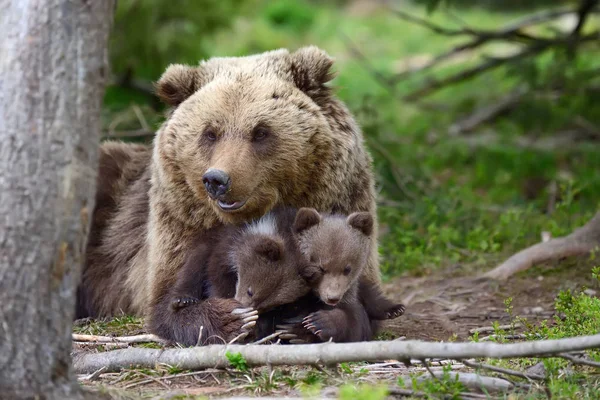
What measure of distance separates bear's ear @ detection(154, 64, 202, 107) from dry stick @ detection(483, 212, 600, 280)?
2938 millimetres

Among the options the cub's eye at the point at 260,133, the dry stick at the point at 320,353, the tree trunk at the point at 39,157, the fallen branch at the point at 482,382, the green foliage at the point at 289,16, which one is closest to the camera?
the tree trunk at the point at 39,157

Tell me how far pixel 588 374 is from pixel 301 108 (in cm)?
222

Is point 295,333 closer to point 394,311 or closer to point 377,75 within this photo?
point 394,311

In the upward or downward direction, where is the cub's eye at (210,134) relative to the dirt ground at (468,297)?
upward

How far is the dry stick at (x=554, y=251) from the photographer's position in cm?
687

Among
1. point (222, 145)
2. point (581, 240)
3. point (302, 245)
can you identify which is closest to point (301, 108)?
point (222, 145)

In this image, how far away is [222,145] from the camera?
16.0ft

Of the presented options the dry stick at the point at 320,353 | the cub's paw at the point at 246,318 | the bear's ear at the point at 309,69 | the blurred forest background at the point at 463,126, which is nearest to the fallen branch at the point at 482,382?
the dry stick at the point at 320,353

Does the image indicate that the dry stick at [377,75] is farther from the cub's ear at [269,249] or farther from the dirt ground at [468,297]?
the cub's ear at [269,249]

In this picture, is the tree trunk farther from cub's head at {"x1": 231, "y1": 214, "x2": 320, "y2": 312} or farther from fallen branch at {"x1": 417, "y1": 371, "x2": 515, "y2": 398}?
fallen branch at {"x1": 417, "y1": 371, "x2": 515, "y2": 398}

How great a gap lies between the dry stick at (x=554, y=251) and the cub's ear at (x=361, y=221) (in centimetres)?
237

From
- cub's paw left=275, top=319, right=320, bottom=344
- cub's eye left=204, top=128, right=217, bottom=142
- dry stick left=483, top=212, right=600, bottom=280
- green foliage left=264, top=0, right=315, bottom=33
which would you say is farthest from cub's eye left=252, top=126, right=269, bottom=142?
green foliage left=264, top=0, right=315, bottom=33

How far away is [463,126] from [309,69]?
7.00m

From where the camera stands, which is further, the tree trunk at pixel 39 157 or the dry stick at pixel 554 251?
the dry stick at pixel 554 251
